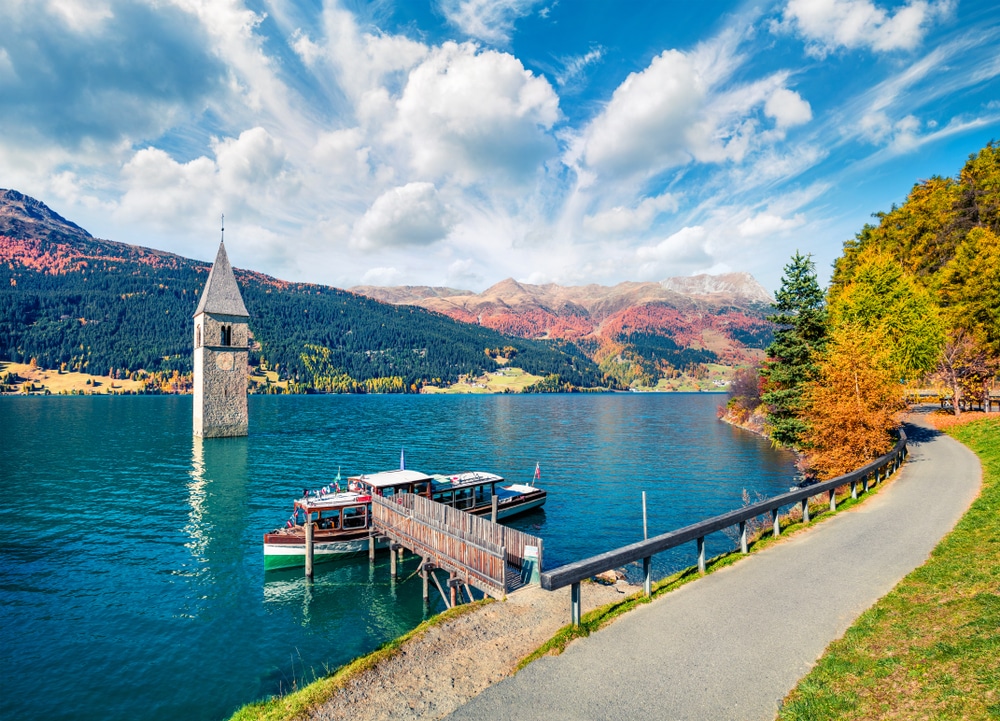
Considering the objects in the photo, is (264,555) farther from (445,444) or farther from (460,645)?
(445,444)

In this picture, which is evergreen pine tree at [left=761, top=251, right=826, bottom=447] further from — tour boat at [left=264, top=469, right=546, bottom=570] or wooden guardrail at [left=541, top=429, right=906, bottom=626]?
tour boat at [left=264, top=469, right=546, bottom=570]

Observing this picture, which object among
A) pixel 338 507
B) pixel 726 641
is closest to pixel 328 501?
pixel 338 507

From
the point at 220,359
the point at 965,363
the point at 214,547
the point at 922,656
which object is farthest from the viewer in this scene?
the point at 220,359

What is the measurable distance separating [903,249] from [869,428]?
186 feet

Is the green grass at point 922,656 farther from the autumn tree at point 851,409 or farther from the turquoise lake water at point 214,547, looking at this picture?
the autumn tree at point 851,409

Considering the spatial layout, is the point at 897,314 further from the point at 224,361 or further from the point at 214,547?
the point at 224,361

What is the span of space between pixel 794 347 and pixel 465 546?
29785mm

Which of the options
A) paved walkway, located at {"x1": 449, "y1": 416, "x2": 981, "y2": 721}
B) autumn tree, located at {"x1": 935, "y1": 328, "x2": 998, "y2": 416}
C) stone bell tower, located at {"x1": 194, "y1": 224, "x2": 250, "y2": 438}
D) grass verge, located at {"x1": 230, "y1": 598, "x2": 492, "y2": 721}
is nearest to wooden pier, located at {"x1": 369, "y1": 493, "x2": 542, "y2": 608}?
paved walkway, located at {"x1": 449, "y1": 416, "x2": 981, "y2": 721}

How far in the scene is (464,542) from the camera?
20.9 meters

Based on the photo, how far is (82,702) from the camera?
52.4ft

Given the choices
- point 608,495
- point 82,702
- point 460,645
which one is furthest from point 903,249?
point 82,702

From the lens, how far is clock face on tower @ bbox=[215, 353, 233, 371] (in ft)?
249

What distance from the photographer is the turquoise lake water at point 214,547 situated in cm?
1742

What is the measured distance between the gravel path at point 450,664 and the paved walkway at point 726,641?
1.77 meters
